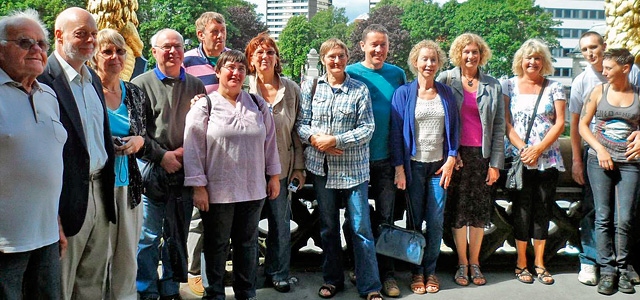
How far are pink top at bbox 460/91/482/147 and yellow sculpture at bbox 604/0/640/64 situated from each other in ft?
4.98

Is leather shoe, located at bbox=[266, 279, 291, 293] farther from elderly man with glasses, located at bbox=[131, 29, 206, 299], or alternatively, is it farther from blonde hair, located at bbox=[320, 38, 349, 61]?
blonde hair, located at bbox=[320, 38, 349, 61]

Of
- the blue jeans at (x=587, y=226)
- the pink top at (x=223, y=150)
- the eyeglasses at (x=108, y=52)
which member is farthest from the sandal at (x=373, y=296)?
the eyeglasses at (x=108, y=52)

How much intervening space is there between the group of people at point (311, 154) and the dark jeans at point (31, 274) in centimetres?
6

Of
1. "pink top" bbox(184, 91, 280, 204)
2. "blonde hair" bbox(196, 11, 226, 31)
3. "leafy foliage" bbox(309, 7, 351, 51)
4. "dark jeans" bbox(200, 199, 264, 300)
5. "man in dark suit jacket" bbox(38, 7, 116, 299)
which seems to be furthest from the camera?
"leafy foliage" bbox(309, 7, 351, 51)

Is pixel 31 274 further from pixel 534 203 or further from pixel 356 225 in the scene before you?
pixel 534 203

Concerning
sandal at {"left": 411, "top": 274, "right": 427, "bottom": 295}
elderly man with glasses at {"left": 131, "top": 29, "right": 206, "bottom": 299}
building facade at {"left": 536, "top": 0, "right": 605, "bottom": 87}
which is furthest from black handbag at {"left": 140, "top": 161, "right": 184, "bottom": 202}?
building facade at {"left": 536, "top": 0, "right": 605, "bottom": 87}

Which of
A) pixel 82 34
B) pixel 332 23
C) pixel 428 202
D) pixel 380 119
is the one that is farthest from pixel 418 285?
pixel 332 23

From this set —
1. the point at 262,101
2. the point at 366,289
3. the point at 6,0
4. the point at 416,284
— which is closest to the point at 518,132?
the point at 416,284

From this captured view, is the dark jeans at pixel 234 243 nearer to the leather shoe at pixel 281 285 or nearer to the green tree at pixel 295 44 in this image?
the leather shoe at pixel 281 285

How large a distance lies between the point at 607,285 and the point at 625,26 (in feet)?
7.45

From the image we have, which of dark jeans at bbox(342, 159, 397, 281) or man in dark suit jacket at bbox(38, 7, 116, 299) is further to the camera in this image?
dark jeans at bbox(342, 159, 397, 281)

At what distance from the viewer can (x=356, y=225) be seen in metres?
4.29

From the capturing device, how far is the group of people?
326 centimetres

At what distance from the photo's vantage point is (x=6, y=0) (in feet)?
102
